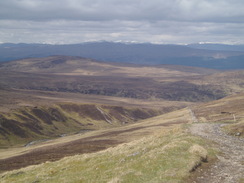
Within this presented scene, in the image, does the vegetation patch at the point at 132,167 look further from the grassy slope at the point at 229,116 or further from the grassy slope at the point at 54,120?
the grassy slope at the point at 54,120

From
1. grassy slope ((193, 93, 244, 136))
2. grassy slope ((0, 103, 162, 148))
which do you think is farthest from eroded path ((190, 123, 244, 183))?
grassy slope ((0, 103, 162, 148))

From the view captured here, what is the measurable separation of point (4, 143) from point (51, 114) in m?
51.6

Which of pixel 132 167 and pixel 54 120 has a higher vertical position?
pixel 132 167

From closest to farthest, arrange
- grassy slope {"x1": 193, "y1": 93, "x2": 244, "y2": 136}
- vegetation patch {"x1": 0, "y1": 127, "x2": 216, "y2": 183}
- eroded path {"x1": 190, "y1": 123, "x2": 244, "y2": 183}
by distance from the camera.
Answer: eroded path {"x1": 190, "y1": 123, "x2": 244, "y2": 183}, vegetation patch {"x1": 0, "y1": 127, "x2": 216, "y2": 183}, grassy slope {"x1": 193, "y1": 93, "x2": 244, "y2": 136}

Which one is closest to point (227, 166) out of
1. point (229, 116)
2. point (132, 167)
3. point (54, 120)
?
point (132, 167)

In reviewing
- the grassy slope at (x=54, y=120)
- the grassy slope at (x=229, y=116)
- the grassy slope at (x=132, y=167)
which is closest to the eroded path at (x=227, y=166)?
the grassy slope at (x=132, y=167)

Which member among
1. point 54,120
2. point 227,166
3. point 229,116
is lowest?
point 54,120

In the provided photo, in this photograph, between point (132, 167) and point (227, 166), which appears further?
point (132, 167)

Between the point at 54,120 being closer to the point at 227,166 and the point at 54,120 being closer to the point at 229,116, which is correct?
the point at 229,116

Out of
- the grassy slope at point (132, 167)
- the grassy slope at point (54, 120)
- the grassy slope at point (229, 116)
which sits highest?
the grassy slope at point (132, 167)

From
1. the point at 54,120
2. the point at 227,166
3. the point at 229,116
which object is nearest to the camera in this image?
the point at 227,166

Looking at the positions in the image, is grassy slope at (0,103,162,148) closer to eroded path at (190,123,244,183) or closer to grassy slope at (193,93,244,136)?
grassy slope at (193,93,244,136)

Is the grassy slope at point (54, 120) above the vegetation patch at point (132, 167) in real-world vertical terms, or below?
below

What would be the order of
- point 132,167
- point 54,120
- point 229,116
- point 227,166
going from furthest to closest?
point 54,120, point 229,116, point 132,167, point 227,166
